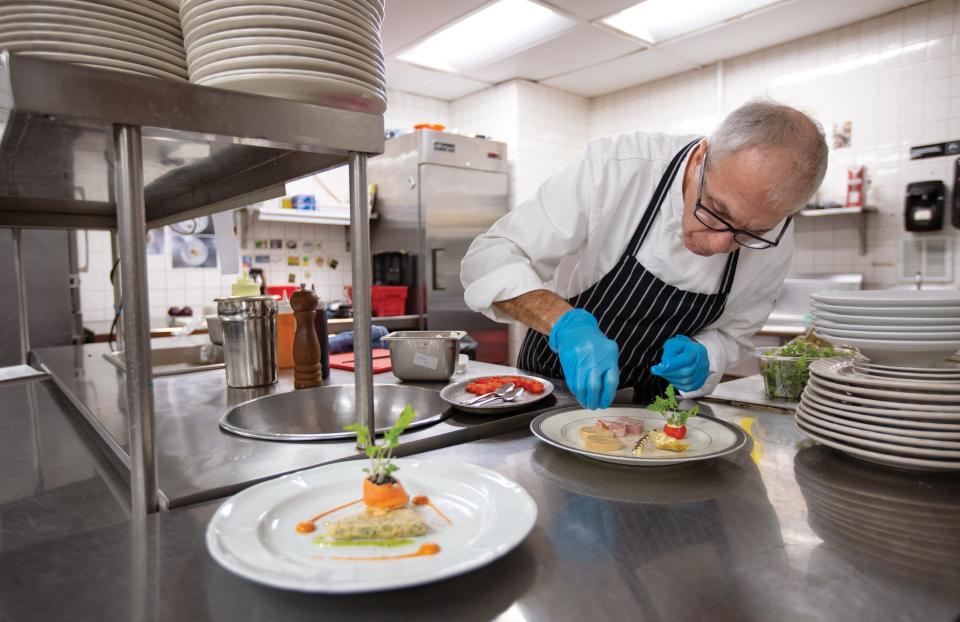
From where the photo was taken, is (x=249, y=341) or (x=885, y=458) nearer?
(x=885, y=458)

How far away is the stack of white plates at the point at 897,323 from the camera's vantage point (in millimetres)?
879

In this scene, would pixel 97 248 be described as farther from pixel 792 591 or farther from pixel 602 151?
pixel 792 591

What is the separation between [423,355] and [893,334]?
106 cm

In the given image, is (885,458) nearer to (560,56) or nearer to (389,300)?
(389,300)

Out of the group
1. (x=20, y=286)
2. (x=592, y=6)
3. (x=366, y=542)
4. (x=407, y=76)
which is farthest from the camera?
(x=407, y=76)

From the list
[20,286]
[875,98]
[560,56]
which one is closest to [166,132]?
[20,286]

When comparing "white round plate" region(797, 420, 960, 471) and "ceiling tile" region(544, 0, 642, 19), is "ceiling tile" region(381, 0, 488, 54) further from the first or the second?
"white round plate" region(797, 420, 960, 471)

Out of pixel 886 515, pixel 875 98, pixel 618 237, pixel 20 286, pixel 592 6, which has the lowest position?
pixel 886 515

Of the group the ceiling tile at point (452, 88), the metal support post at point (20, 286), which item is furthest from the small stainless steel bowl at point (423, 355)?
the ceiling tile at point (452, 88)

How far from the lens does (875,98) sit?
4.08 metres

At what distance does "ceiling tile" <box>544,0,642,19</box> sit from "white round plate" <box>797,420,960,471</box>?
3412 millimetres

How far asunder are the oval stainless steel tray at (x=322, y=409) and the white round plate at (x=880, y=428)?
0.71 meters

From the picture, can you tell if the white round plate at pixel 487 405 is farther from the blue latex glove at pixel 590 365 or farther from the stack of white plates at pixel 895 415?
the stack of white plates at pixel 895 415

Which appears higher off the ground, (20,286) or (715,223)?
(715,223)
